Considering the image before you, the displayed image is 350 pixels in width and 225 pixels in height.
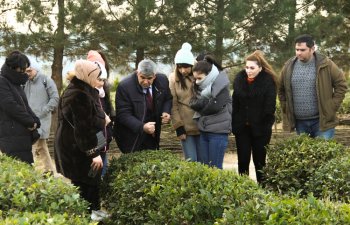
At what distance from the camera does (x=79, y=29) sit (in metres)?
9.72

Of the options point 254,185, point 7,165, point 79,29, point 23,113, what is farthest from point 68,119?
point 79,29

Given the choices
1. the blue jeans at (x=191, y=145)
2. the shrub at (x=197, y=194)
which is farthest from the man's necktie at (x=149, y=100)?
the shrub at (x=197, y=194)

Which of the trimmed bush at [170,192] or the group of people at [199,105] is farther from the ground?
the group of people at [199,105]

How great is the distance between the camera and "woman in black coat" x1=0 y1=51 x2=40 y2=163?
4.87m

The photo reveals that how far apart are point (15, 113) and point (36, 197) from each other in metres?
2.10

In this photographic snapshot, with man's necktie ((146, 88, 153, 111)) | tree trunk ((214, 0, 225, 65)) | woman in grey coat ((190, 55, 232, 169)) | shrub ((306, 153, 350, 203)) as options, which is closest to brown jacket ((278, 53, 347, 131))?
woman in grey coat ((190, 55, 232, 169))

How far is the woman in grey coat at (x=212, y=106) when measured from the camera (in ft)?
17.0

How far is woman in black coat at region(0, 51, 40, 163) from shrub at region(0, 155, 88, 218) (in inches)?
67.8

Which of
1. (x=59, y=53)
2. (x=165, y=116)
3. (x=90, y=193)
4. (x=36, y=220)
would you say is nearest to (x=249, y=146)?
(x=165, y=116)

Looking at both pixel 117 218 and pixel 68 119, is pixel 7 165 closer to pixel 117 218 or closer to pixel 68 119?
pixel 68 119

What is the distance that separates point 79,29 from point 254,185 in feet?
23.0

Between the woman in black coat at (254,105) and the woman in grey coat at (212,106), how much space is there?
185 mm

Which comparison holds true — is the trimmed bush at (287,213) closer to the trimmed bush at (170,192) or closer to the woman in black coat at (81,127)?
the trimmed bush at (170,192)

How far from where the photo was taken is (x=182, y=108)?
549 centimetres
